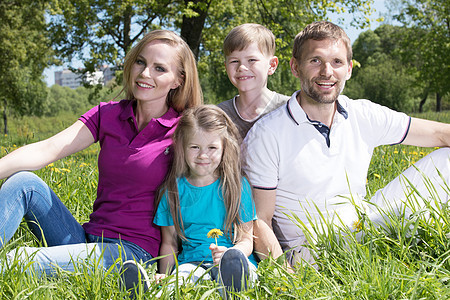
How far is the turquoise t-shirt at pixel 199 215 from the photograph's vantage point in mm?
2574

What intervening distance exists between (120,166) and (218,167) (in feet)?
1.82

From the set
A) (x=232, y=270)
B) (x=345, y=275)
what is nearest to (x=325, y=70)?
(x=345, y=275)

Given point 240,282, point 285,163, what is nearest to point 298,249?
point 285,163

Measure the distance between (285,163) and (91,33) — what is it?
44.1 feet

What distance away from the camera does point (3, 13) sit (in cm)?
1673

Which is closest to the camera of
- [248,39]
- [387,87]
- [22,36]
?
[248,39]

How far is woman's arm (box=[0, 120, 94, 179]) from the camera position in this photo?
98.5 inches

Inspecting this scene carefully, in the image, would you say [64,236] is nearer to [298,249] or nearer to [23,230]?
[23,230]

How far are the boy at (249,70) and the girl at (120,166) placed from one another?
0.55 meters

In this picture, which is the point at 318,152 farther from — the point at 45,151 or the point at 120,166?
Answer: the point at 45,151


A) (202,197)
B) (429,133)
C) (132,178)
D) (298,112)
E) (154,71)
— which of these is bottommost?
(202,197)

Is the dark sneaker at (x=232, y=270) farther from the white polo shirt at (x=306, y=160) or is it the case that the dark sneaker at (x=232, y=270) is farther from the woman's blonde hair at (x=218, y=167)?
the white polo shirt at (x=306, y=160)

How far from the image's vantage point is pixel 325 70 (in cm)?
273

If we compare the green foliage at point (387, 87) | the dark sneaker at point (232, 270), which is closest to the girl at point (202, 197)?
the dark sneaker at point (232, 270)
